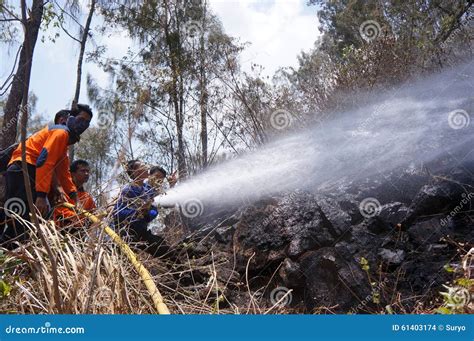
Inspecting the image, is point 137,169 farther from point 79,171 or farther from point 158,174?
point 79,171

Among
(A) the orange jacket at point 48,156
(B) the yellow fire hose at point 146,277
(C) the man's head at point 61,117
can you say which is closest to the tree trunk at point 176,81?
(C) the man's head at point 61,117

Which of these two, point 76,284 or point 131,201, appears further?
point 131,201

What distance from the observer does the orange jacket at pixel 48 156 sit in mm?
3992

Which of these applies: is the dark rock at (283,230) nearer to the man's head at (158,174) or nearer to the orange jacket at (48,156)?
the man's head at (158,174)

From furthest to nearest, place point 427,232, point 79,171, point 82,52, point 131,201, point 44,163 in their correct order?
point 82,52, point 79,171, point 427,232, point 44,163, point 131,201

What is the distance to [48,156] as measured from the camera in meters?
4.10

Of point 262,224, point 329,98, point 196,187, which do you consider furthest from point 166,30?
point 262,224

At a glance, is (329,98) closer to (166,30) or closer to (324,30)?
(166,30)

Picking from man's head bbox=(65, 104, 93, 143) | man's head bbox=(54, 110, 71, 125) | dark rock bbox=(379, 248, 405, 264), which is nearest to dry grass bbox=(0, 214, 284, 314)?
man's head bbox=(65, 104, 93, 143)

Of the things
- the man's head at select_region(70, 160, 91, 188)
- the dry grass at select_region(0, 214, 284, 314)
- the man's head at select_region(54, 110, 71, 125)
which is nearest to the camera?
the dry grass at select_region(0, 214, 284, 314)

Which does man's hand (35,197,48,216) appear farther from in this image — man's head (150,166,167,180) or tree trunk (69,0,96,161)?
tree trunk (69,0,96,161)

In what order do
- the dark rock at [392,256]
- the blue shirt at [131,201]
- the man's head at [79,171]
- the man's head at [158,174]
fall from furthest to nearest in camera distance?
1. the man's head at [79,171]
2. the dark rock at [392,256]
3. the man's head at [158,174]
4. the blue shirt at [131,201]

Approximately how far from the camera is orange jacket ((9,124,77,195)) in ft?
13.1

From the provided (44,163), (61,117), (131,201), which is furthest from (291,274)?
(61,117)
